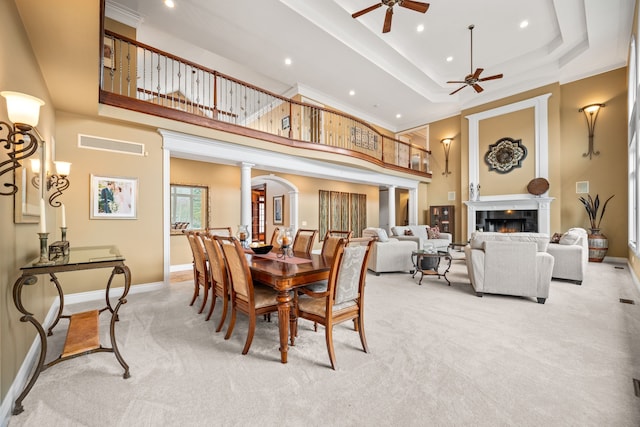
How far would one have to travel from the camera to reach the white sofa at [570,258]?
4527mm

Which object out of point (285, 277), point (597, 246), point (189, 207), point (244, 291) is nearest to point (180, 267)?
point (189, 207)

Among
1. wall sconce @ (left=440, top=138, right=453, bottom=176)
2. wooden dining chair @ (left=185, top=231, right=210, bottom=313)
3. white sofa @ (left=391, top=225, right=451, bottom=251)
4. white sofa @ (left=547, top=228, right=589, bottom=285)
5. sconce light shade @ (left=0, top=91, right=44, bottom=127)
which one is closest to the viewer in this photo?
sconce light shade @ (left=0, top=91, right=44, bottom=127)

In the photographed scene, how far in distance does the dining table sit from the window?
→ 4.30 metres

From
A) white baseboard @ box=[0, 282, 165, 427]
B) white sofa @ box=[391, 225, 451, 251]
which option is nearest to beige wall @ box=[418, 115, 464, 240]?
white sofa @ box=[391, 225, 451, 251]

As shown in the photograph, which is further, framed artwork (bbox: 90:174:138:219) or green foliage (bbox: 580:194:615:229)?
green foliage (bbox: 580:194:615:229)

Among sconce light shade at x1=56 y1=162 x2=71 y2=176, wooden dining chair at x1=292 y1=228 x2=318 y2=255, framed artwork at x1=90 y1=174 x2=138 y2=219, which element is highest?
sconce light shade at x1=56 y1=162 x2=71 y2=176

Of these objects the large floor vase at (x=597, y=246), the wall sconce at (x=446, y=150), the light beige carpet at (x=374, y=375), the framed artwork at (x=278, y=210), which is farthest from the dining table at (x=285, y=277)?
the wall sconce at (x=446, y=150)

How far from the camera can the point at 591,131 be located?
6957mm

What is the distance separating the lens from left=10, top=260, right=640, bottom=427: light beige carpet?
5.36ft

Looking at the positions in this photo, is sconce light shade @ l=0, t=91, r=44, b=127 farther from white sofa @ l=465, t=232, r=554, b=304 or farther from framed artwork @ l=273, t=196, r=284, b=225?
framed artwork @ l=273, t=196, r=284, b=225

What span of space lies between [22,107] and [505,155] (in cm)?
1005

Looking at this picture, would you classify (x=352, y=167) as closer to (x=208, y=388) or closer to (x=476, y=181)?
(x=476, y=181)

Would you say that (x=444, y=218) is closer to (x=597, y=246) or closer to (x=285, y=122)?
(x=597, y=246)

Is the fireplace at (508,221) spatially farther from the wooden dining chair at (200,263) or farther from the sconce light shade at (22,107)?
the sconce light shade at (22,107)
